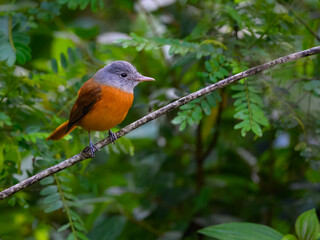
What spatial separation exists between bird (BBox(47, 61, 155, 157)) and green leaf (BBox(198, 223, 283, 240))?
31.8 inches

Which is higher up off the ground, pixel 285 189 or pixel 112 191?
pixel 112 191

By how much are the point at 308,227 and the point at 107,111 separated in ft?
4.42

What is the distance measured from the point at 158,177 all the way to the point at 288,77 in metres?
1.43

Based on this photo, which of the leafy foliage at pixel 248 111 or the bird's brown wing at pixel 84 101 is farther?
the bird's brown wing at pixel 84 101

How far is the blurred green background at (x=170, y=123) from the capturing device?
2.59m

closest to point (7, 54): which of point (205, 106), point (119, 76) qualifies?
point (119, 76)

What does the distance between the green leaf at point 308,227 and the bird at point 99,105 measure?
1166 millimetres

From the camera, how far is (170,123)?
Answer: 369 cm

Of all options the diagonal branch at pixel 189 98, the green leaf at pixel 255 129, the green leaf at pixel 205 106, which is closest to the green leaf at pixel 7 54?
the diagonal branch at pixel 189 98

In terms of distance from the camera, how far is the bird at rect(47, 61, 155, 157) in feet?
8.96

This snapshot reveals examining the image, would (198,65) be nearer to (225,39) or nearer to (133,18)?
(225,39)

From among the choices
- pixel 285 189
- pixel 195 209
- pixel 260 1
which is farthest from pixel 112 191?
pixel 260 1

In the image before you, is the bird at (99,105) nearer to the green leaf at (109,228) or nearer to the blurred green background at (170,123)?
the blurred green background at (170,123)

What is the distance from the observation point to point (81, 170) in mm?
2762
